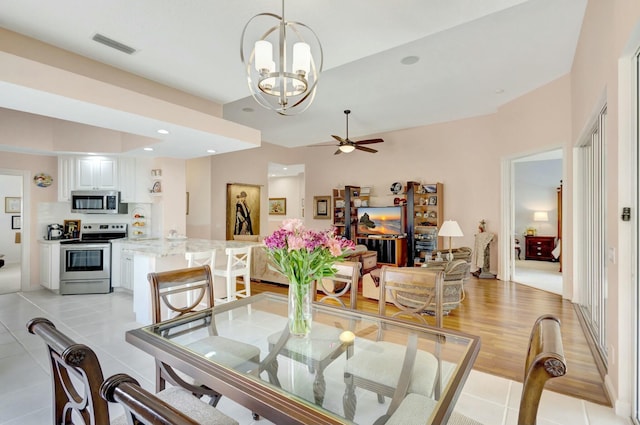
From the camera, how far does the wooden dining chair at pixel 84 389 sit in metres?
0.91

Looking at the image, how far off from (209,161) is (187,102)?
3.80 meters

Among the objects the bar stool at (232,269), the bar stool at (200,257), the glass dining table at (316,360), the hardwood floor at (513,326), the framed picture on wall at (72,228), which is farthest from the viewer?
the framed picture on wall at (72,228)

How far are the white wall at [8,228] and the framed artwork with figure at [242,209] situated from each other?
510 centimetres

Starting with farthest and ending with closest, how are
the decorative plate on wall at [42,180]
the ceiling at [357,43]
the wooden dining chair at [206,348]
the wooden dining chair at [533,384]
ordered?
the decorative plate on wall at [42,180]
the ceiling at [357,43]
the wooden dining chair at [206,348]
the wooden dining chair at [533,384]

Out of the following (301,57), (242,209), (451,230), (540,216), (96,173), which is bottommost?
(451,230)

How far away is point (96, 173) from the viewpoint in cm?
568

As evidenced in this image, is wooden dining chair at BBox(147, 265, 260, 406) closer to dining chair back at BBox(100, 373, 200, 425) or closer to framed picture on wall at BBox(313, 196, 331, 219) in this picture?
dining chair back at BBox(100, 373, 200, 425)

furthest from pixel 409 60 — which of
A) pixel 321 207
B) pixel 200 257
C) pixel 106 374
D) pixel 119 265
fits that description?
pixel 321 207

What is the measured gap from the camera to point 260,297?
2.60 m

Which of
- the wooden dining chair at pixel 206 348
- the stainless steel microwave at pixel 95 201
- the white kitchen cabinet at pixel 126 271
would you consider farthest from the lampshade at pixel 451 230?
the stainless steel microwave at pixel 95 201

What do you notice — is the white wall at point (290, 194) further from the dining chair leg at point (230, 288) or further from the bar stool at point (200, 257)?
the bar stool at point (200, 257)

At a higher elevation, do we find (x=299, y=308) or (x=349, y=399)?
(x=299, y=308)

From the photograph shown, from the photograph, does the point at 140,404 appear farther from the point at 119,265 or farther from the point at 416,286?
the point at 119,265

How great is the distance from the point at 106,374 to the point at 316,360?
2.17 meters
